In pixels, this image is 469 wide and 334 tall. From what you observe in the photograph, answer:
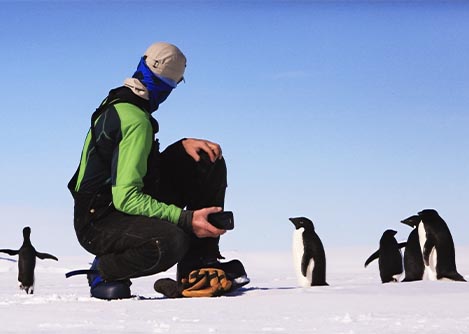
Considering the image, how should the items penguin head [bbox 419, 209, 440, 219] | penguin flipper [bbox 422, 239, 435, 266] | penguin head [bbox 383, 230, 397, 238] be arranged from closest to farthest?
1. penguin flipper [bbox 422, 239, 435, 266]
2. penguin head [bbox 419, 209, 440, 219]
3. penguin head [bbox 383, 230, 397, 238]

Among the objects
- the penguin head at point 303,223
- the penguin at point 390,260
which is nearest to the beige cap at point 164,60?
the penguin head at point 303,223

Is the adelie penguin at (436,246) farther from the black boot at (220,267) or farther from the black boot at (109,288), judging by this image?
the black boot at (109,288)

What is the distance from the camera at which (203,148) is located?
424 cm

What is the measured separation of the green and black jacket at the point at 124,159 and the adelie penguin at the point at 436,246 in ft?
9.59

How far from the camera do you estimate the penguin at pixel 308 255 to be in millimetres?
6180

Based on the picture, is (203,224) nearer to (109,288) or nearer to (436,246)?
(109,288)

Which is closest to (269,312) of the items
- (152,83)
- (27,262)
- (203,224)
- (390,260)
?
(203,224)

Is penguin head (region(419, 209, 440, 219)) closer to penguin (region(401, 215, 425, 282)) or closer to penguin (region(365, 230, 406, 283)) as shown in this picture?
penguin (region(401, 215, 425, 282))

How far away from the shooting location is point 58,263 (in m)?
17.7

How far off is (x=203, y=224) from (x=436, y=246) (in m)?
3.09

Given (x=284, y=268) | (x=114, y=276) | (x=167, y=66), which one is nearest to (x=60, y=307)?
(x=114, y=276)

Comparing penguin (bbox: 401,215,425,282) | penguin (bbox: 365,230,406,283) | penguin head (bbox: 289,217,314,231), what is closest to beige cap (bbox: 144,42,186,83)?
penguin head (bbox: 289,217,314,231)

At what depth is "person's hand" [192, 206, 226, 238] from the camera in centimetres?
397

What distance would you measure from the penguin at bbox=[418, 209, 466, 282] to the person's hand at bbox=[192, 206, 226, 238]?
9.11 ft
